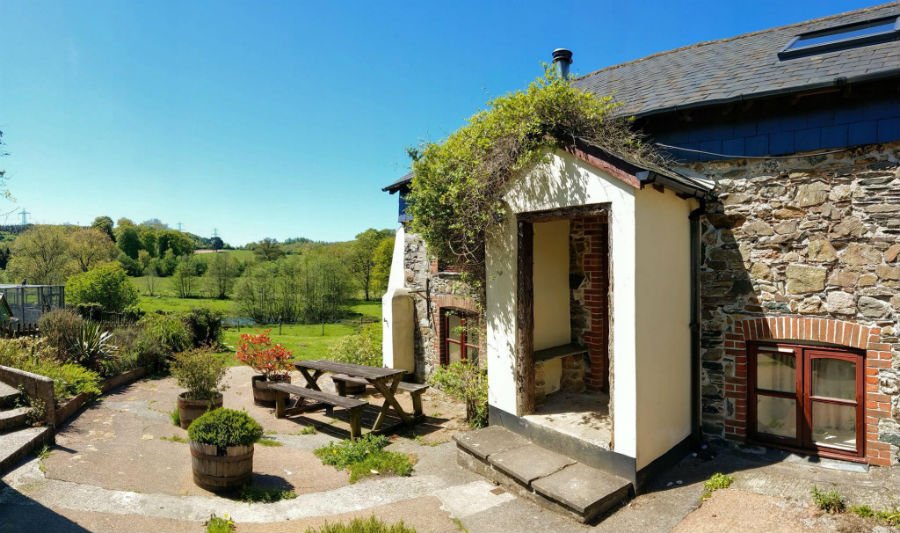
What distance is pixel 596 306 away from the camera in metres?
7.66

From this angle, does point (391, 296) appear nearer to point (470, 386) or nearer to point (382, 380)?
point (382, 380)

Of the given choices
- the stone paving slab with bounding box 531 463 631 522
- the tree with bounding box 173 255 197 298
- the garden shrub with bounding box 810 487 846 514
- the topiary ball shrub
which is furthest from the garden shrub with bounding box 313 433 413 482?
the tree with bounding box 173 255 197 298

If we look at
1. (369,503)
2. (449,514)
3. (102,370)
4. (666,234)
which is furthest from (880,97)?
(102,370)

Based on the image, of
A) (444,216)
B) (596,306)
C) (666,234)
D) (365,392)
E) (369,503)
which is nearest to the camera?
(369,503)

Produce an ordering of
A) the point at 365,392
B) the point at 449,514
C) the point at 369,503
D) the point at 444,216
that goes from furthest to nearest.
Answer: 1. the point at 365,392
2. the point at 444,216
3. the point at 369,503
4. the point at 449,514

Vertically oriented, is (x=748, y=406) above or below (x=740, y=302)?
below

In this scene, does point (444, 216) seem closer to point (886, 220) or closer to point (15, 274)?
point (886, 220)

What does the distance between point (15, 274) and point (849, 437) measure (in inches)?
1694

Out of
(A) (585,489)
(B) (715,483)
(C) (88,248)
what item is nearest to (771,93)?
(B) (715,483)

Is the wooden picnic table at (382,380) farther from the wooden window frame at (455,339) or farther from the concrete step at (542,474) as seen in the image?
the concrete step at (542,474)

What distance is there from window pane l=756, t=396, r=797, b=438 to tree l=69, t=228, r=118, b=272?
1540 inches

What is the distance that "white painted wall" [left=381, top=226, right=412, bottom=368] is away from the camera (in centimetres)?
1052

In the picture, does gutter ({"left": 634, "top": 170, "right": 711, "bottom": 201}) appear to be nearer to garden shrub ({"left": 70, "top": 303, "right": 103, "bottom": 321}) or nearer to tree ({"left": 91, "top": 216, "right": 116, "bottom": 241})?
garden shrub ({"left": 70, "top": 303, "right": 103, "bottom": 321})

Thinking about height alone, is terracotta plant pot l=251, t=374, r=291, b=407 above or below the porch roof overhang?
below
